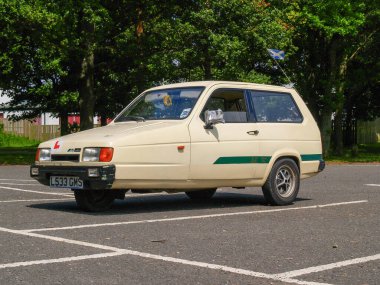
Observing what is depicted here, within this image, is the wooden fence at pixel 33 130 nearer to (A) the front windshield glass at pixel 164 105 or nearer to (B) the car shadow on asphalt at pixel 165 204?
(B) the car shadow on asphalt at pixel 165 204

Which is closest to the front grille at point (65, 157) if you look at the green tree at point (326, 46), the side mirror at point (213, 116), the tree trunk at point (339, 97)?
the side mirror at point (213, 116)

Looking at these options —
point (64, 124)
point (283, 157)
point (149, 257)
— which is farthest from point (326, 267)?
point (64, 124)

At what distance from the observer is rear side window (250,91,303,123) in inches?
435

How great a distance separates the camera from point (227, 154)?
10.3 m

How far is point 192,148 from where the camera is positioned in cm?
995

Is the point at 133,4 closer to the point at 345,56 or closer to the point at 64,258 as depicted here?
the point at 345,56

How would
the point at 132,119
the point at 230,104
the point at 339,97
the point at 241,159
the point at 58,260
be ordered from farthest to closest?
the point at 339,97 < the point at 230,104 < the point at 132,119 < the point at 241,159 < the point at 58,260

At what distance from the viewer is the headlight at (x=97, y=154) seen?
9195mm

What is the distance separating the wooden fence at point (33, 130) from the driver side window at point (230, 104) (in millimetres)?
47973

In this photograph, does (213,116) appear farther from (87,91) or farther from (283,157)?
(87,91)

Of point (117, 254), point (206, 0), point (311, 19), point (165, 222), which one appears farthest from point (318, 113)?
point (117, 254)

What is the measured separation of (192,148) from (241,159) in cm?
93

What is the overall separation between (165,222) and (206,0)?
69.2ft

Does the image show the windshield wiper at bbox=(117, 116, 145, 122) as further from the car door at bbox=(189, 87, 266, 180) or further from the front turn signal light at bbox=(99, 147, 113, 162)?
the front turn signal light at bbox=(99, 147, 113, 162)
